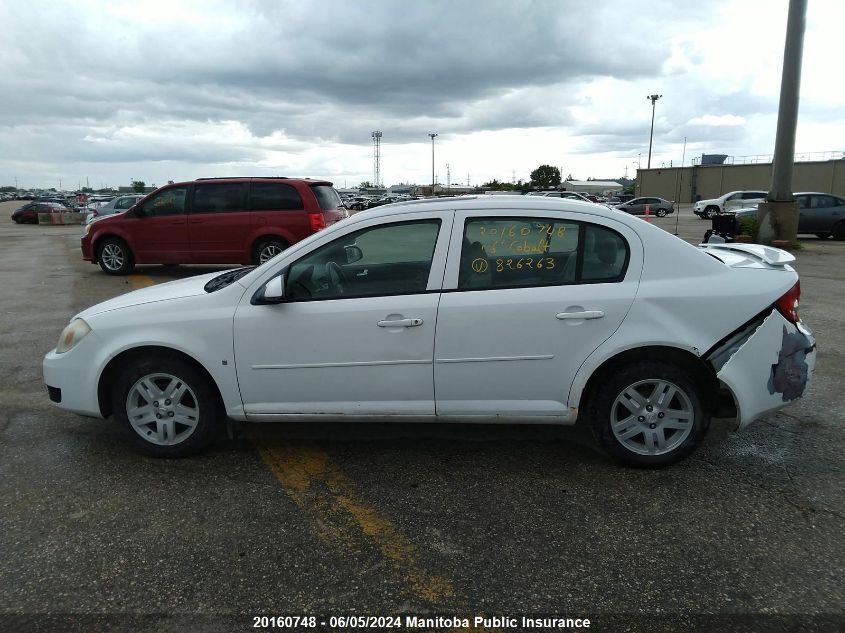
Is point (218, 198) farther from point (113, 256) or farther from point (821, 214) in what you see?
point (821, 214)

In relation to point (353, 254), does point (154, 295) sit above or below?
below

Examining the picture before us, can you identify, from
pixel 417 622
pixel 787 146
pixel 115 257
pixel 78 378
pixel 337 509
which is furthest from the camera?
pixel 787 146

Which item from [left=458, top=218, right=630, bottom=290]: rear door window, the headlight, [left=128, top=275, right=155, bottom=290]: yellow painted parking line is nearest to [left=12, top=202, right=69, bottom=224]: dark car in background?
[left=128, top=275, right=155, bottom=290]: yellow painted parking line

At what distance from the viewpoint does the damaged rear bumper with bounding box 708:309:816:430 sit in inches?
142

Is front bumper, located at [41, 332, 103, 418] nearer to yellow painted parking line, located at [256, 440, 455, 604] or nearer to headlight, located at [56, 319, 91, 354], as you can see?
headlight, located at [56, 319, 91, 354]

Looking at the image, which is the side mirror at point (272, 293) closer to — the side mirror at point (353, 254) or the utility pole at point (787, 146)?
the side mirror at point (353, 254)

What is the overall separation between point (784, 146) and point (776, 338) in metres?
14.3

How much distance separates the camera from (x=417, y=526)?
3250mm

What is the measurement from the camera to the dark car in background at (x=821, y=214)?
19.8 m

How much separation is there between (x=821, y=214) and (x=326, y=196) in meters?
16.2

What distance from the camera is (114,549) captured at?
307cm

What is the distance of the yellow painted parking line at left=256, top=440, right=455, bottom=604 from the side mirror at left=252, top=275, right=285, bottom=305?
102 centimetres

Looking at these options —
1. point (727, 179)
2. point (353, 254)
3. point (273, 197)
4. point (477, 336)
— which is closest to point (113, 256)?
point (273, 197)

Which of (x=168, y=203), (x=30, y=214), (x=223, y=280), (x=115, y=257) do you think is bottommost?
(x=30, y=214)
